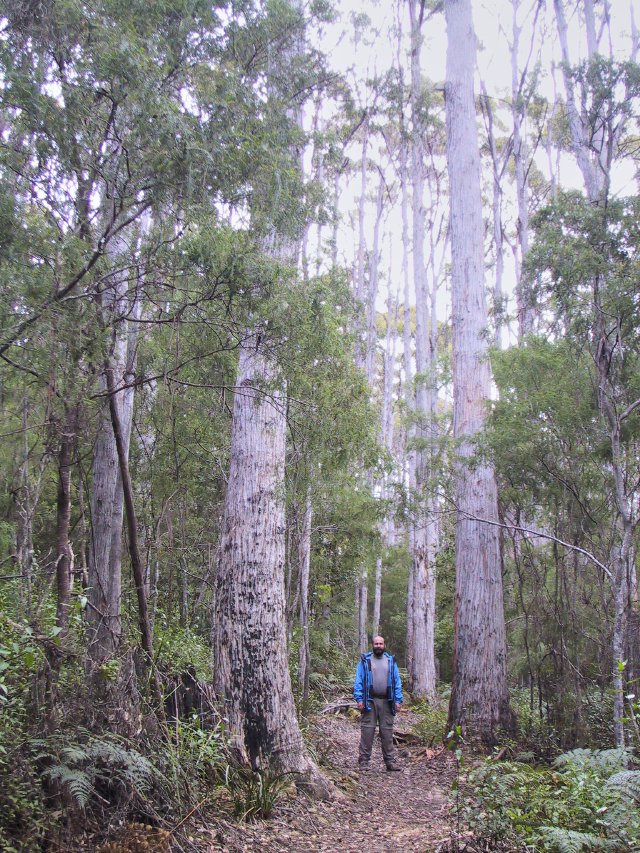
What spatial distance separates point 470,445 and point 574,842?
5827 mm

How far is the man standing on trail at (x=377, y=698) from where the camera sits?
7.71 metres

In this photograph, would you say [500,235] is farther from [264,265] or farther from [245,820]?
[245,820]

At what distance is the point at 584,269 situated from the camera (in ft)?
21.7

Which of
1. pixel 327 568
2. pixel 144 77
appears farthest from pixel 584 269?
pixel 327 568

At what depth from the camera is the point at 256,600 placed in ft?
19.5

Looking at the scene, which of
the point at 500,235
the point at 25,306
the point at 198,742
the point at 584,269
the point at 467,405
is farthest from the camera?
the point at 500,235

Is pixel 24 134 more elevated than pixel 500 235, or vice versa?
pixel 500 235

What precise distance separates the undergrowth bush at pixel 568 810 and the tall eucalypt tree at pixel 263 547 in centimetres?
182

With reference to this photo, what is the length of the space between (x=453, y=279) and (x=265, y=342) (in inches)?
217

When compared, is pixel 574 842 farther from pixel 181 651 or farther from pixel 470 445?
pixel 470 445

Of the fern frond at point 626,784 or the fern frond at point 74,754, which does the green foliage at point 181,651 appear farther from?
the fern frond at point 626,784

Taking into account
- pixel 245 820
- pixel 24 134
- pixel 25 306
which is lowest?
pixel 245 820

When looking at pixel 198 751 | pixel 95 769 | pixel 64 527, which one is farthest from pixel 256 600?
pixel 95 769

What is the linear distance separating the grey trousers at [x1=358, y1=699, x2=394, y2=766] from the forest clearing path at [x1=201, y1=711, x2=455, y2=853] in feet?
0.55
